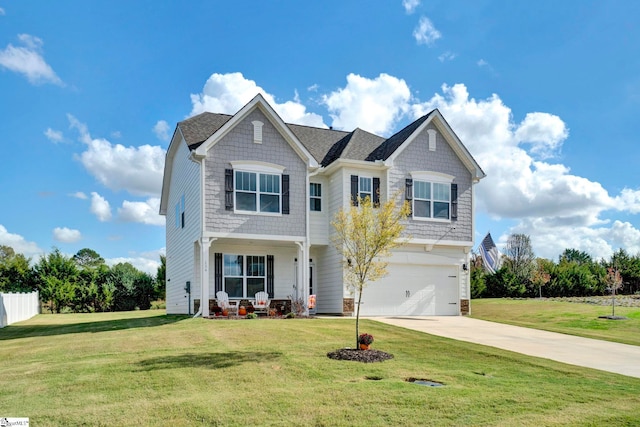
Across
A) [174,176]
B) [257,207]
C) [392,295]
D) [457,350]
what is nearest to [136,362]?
[457,350]

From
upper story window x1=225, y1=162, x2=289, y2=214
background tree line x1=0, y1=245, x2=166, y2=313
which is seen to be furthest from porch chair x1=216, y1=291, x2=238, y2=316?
background tree line x1=0, y1=245, x2=166, y2=313

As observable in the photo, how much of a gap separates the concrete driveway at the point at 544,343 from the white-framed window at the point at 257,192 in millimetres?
6439

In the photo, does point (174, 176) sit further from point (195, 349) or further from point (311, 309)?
point (195, 349)

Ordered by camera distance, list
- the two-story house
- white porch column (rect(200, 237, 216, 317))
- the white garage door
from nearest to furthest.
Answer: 1. white porch column (rect(200, 237, 216, 317))
2. the two-story house
3. the white garage door

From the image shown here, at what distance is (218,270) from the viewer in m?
21.4

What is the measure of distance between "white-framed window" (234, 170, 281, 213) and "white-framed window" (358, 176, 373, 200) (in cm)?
357

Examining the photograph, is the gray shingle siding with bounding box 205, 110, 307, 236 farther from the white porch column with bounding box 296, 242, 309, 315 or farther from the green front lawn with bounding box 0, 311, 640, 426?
the green front lawn with bounding box 0, 311, 640, 426

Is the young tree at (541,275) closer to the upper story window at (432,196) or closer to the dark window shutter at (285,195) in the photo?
the upper story window at (432,196)

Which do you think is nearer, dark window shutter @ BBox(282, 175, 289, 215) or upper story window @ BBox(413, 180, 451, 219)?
dark window shutter @ BBox(282, 175, 289, 215)

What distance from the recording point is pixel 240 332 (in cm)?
1466

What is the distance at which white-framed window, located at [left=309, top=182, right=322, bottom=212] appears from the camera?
2305 centimetres

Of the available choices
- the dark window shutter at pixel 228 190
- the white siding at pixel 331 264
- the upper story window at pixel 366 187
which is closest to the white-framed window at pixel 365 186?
the upper story window at pixel 366 187

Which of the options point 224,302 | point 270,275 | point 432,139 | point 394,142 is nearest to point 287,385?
point 224,302

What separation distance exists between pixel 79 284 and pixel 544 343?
101ft
